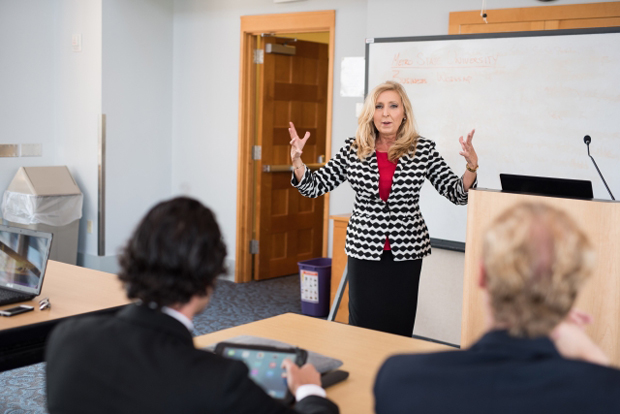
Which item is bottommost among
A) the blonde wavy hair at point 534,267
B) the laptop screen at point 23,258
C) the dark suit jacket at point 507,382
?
the laptop screen at point 23,258

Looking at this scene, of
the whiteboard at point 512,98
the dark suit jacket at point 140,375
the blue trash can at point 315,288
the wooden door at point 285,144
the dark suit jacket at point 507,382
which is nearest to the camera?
the dark suit jacket at point 507,382

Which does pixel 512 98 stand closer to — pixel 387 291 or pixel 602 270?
pixel 387 291

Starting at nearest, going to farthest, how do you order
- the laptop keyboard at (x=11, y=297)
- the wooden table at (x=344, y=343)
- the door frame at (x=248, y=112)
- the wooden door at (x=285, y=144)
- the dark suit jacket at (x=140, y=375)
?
the dark suit jacket at (x=140, y=375), the wooden table at (x=344, y=343), the laptop keyboard at (x=11, y=297), the door frame at (x=248, y=112), the wooden door at (x=285, y=144)

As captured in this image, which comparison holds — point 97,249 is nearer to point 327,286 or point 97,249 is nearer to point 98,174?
point 98,174

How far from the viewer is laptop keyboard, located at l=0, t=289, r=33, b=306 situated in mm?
2070

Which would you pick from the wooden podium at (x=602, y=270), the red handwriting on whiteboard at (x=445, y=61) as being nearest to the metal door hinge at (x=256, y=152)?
the red handwriting on whiteboard at (x=445, y=61)

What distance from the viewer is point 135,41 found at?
218 inches

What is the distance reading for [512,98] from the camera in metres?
3.48

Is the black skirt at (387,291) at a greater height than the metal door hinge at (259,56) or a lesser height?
lesser

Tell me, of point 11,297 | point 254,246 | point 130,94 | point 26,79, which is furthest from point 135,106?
point 11,297

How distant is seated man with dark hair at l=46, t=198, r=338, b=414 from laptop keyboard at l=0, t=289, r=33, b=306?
3.67 ft

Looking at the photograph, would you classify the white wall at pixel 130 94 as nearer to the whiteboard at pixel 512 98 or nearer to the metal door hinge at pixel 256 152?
the metal door hinge at pixel 256 152

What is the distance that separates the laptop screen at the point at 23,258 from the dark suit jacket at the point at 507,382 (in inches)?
62.0

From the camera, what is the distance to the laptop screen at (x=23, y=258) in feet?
7.01
